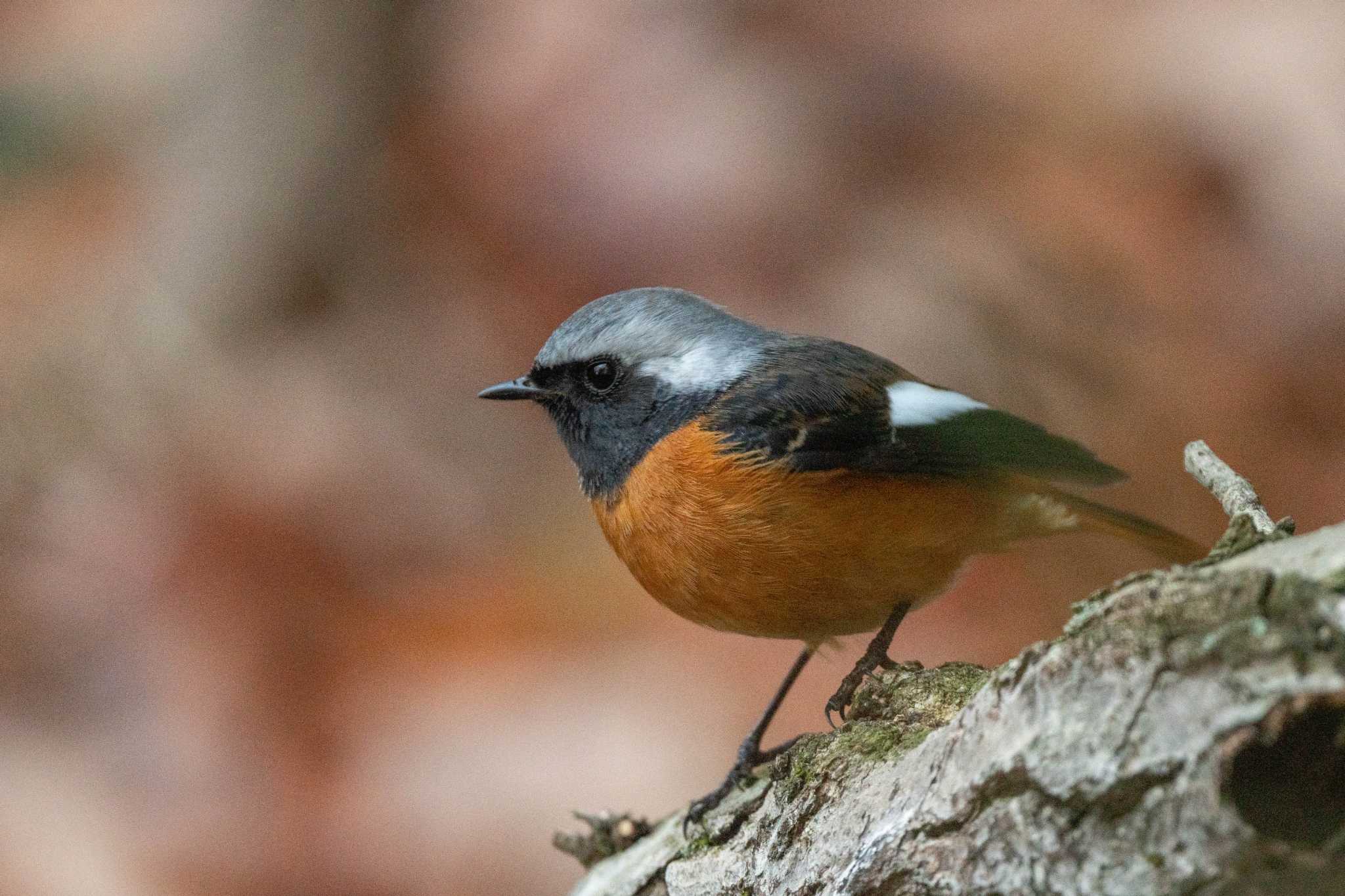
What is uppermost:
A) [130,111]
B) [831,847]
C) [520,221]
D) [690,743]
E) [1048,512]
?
[130,111]

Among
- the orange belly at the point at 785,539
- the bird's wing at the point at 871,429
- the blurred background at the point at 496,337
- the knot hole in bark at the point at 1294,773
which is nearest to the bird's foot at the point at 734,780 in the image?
the orange belly at the point at 785,539

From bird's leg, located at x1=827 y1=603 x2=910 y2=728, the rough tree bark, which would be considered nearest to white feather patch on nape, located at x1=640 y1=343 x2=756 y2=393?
bird's leg, located at x1=827 y1=603 x2=910 y2=728

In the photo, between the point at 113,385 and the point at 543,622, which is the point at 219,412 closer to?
the point at 113,385

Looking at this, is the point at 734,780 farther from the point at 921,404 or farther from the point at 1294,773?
the point at 1294,773

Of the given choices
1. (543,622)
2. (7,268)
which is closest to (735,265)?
(543,622)

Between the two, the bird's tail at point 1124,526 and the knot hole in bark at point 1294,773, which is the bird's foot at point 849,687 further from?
the knot hole in bark at point 1294,773

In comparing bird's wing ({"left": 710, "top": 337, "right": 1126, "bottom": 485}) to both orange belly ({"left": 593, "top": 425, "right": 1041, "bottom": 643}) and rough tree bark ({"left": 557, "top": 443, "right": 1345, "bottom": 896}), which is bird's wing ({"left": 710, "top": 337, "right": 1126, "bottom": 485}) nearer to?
orange belly ({"left": 593, "top": 425, "right": 1041, "bottom": 643})
